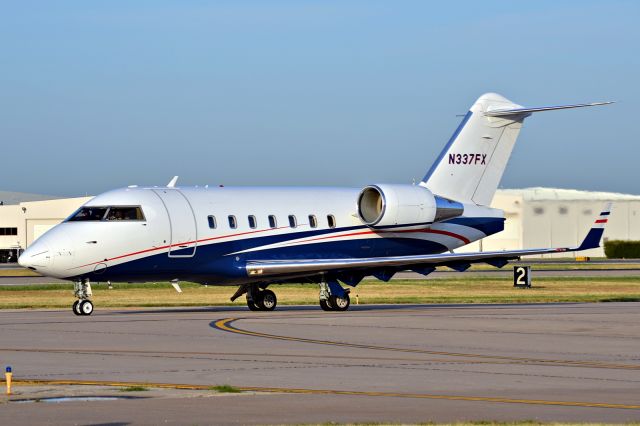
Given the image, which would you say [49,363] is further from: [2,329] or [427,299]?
[427,299]

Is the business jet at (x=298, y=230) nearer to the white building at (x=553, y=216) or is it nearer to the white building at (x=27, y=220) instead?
the white building at (x=553, y=216)

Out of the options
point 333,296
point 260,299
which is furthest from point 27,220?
point 333,296

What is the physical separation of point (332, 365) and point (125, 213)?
50.0ft

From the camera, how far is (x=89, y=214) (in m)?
33.4

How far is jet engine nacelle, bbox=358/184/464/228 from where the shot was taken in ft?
121

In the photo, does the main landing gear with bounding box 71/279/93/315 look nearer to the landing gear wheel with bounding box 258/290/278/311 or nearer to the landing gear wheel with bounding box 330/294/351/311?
the landing gear wheel with bounding box 258/290/278/311

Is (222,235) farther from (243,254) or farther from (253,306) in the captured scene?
(253,306)

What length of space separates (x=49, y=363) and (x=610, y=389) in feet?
31.2

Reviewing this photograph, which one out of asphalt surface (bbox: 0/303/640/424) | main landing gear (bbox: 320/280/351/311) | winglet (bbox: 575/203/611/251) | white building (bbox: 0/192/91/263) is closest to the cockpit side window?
asphalt surface (bbox: 0/303/640/424)

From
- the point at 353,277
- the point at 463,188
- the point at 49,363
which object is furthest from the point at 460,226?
the point at 49,363

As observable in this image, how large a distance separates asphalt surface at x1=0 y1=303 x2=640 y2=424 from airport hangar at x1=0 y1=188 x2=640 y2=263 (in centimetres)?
4650

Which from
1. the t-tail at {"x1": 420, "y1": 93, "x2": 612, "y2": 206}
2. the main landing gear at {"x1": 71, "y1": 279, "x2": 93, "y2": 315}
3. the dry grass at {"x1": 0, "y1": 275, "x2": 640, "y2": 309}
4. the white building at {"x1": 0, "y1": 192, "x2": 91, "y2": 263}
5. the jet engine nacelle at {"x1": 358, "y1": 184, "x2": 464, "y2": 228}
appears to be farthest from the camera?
the white building at {"x1": 0, "y1": 192, "x2": 91, "y2": 263}

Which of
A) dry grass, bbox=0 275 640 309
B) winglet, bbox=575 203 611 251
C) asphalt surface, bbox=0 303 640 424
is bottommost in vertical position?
dry grass, bbox=0 275 640 309

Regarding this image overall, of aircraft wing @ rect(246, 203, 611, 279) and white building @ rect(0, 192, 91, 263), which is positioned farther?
white building @ rect(0, 192, 91, 263)
